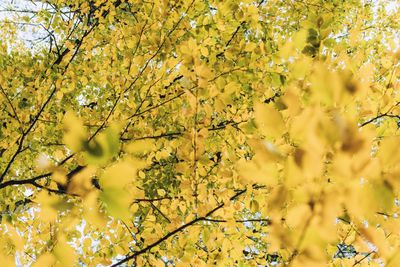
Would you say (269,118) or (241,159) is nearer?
(269,118)

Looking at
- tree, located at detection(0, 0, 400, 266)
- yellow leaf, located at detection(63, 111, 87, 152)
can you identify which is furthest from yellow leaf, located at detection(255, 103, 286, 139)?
yellow leaf, located at detection(63, 111, 87, 152)

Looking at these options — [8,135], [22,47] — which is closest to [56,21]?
[8,135]

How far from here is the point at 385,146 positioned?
2.03 ft

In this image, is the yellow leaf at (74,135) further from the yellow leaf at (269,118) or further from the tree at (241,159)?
the yellow leaf at (269,118)

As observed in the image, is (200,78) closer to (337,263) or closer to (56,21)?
(337,263)

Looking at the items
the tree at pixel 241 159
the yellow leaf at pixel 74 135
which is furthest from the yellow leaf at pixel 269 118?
the yellow leaf at pixel 74 135

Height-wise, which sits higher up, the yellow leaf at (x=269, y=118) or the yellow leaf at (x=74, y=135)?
the yellow leaf at (x=269, y=118)

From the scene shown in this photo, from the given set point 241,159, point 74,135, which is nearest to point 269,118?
point 74,135

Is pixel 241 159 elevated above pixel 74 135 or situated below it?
above

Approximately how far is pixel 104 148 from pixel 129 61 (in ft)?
5.60

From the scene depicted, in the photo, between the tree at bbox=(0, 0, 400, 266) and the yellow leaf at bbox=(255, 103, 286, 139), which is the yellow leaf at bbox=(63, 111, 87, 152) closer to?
the tree at bbox=(0, 0, 400, 266)

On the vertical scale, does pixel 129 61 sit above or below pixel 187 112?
above

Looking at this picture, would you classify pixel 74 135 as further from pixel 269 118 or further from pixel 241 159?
pixel 241 159

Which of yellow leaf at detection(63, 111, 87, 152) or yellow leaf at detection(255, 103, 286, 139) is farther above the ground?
yellow leaf at detection(255, 103, 286, 139)
